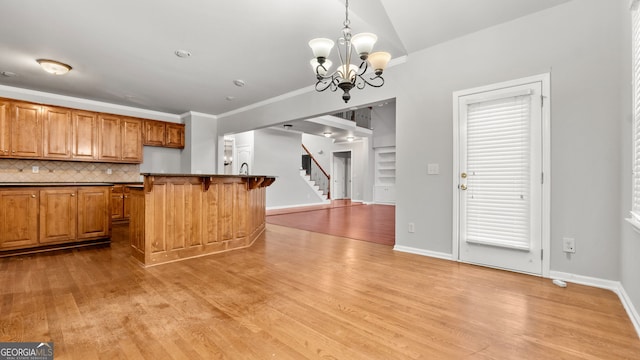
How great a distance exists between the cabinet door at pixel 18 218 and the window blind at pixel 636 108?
639cm

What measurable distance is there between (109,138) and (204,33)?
4.27 metres

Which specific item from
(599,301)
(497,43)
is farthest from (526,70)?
(599,301)

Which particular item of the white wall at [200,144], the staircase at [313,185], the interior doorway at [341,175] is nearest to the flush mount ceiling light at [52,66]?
the white wall at [200,144]

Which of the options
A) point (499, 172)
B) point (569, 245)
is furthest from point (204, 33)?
point (569, 245)

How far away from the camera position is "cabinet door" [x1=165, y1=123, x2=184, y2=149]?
716cm

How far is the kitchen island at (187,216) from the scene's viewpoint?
341cm

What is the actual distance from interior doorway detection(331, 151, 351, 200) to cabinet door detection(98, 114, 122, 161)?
27.6ft

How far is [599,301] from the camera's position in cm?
240

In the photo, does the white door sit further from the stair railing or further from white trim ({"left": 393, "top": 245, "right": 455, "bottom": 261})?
white trim ({"left": 393, "top": 245, "right": 455, "bottom": 261})

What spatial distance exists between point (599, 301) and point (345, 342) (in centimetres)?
222

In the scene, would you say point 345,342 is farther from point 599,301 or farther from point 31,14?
point 31,14

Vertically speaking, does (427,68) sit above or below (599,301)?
above

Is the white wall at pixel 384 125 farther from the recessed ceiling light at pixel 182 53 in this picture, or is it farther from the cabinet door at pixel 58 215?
the cabinet door at pixel 58 215

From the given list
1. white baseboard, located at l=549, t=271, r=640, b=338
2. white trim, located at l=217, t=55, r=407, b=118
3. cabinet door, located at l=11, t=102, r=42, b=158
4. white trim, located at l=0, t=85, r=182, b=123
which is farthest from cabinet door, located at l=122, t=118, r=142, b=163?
white baseboard, located at l=549, t=271, r=640, b=338
